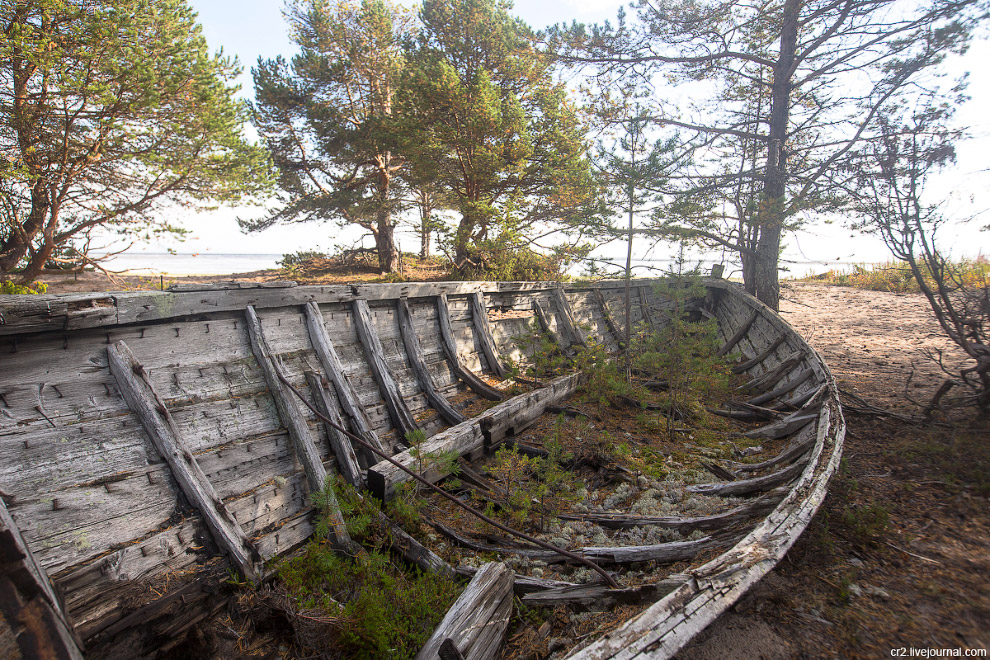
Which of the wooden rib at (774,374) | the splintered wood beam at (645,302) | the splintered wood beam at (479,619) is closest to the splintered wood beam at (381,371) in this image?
the splintered wood beam at (479,619)

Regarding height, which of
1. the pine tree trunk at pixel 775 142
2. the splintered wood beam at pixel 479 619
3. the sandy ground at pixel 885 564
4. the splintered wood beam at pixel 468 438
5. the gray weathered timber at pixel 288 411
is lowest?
the sandy ground at pixel 885 564

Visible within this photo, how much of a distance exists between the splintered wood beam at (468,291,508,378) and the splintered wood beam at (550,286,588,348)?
6.88 ft

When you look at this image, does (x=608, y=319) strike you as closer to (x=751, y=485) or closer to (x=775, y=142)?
(x=775, y=142)

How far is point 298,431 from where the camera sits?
290cm

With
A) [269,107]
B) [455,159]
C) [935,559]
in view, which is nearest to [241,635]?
[935,559]

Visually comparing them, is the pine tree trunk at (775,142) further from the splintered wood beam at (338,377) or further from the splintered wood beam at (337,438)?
the splintered wood beam at (337,438)

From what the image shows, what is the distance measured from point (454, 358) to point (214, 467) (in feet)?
9.15

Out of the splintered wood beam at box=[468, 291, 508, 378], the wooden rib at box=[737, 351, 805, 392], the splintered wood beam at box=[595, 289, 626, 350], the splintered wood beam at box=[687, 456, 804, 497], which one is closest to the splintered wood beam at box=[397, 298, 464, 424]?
the splintered wood beam at box=[468, 291, 508, 378]

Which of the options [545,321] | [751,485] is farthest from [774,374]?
[545,321]

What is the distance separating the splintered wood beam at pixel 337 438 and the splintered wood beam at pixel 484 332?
8.21ft

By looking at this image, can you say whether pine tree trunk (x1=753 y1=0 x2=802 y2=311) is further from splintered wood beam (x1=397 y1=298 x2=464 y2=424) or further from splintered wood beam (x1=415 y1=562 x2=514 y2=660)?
splintered wood beam (x1=415 y1=562 x2=514 y2=660)

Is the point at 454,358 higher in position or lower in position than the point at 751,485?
higher

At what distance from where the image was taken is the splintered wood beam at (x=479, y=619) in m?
1.69

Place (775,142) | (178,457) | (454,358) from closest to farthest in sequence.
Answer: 1. (178,457)
2. (454,358)
3. (775,142)
